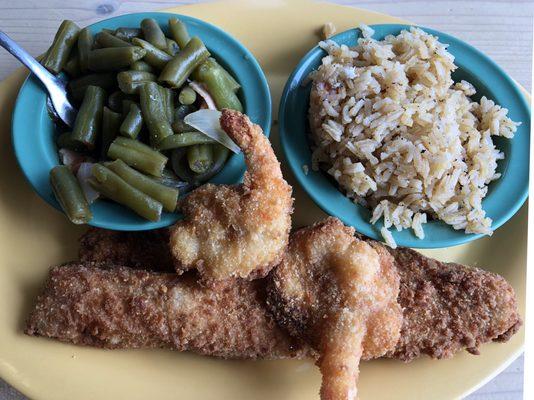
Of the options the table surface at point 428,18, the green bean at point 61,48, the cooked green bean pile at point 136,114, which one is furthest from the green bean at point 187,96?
the table surface at point 428,18

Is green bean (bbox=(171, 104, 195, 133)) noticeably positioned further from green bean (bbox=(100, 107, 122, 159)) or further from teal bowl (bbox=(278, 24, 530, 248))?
teal bowl (bbox=(278, 24, 530, 248))

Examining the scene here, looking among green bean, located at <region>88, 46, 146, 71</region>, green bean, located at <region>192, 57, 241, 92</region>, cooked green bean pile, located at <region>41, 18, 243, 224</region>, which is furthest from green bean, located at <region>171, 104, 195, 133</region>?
green bean, located at <region>88, 46, 146, 71</region>

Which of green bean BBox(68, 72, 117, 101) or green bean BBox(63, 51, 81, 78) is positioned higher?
green bean BBox(63, 51, 81, 78)

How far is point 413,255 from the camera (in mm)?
2016

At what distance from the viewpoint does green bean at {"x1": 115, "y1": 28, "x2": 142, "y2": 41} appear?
6.56 feet

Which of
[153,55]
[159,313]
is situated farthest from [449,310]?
[153,55]

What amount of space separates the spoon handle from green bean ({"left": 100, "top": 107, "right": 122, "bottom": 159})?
0.23m

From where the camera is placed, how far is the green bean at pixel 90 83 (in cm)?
198

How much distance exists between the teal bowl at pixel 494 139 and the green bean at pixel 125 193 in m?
0.49

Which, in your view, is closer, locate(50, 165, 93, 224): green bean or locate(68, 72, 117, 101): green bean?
locate(50, 165, 93, 224): green bean

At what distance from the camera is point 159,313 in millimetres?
1862

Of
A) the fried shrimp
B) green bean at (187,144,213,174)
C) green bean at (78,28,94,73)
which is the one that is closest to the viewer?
the fried shrimp

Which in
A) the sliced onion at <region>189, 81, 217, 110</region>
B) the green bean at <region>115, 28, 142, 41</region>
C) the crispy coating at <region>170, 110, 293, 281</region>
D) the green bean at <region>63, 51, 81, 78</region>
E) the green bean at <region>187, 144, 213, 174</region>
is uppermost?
the green bean at <region>115, 28, 142, 41</region>

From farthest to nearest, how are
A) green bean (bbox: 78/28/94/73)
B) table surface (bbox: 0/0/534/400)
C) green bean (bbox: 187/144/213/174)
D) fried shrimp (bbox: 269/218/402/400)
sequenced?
1. table surface (bbox: 0/0/534/400)
2. green bean (bbox: 78/28/94/73)
3. green bean (bbox: 187/144/213/174)
4. fried shrimp (bbox: 269/218/402/400)
